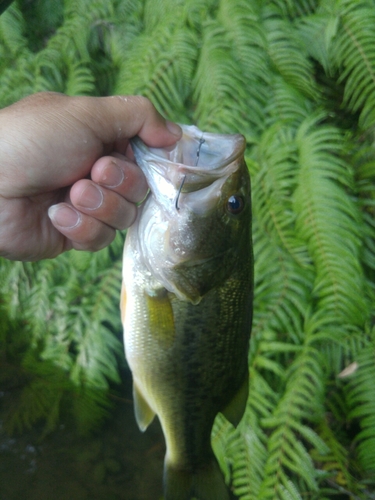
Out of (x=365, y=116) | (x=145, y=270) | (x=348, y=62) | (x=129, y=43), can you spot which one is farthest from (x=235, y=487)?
(x=129, y=43)

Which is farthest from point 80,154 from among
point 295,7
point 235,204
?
point 295,7

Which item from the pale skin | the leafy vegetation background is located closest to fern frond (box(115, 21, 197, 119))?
the leafy vegetation background

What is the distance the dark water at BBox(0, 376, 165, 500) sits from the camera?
2.53 metres

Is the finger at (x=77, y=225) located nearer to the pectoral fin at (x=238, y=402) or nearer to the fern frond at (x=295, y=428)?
the pectoral fin at (x=238, y=402)

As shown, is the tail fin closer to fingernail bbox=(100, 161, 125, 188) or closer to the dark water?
fingernail bbox=(100, 161, 125, 188)

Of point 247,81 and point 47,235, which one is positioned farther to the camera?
point 247,81

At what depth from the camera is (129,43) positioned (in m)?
2.65

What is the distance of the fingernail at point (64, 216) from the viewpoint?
1094mm

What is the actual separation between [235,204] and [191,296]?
0.94ft

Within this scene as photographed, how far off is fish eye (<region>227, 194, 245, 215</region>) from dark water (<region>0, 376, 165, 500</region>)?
198 centimetres

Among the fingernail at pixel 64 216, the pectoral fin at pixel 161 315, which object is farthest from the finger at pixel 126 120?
the pectoral fin at pixel 161 315

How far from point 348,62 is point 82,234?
1811 mm

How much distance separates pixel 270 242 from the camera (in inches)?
78.2

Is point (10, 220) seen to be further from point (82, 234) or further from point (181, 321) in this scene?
point (181, 321)
